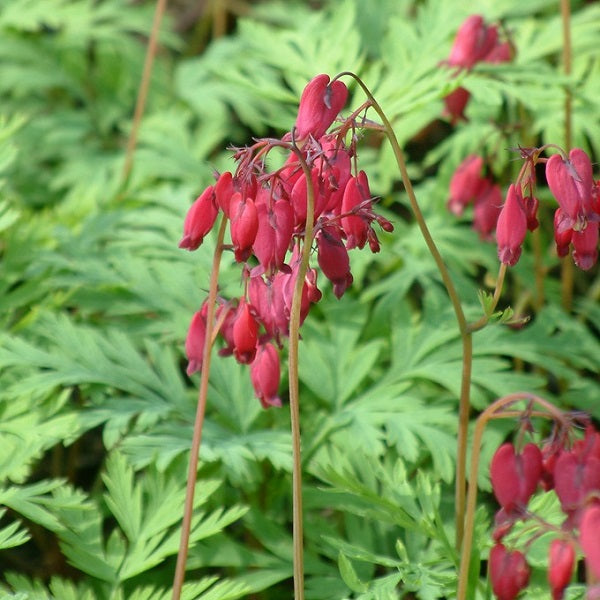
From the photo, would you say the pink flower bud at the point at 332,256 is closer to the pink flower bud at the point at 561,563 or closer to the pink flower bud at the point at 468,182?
the pink flower bud at the point at 561,563

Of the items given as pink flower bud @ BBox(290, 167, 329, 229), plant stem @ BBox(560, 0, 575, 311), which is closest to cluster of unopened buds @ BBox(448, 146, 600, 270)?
pink flower bud @ BBox(290, 167, 329, 229)

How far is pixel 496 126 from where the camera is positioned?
325 cm

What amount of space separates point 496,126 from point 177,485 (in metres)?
1.67

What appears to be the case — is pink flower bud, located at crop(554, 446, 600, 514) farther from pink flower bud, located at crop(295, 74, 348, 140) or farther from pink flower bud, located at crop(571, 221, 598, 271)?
pink flower bud, located at crop(295, 74, 348, 140)

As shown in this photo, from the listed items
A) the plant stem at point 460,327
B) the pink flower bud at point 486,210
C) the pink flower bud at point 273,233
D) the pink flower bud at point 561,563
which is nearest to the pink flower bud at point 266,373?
the pink flower bud at point 273,233

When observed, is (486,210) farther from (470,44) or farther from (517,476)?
(517,476)

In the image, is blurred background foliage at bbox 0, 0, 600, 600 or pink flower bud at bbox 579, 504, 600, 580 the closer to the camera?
pink flower bud at bbox 579, 504, 600, 580

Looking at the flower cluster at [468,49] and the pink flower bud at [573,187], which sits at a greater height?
the flower cluster at [468,49]

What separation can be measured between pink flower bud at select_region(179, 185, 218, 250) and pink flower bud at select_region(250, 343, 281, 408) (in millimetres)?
295

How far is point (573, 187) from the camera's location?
1.80 meters

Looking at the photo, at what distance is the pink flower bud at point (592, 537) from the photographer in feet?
4.34

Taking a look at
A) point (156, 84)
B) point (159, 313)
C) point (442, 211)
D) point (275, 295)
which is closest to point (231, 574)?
point (159, 313)

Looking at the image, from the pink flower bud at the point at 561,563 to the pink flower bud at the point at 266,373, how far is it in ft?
2.30

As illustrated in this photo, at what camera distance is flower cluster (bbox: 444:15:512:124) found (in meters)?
2.99
